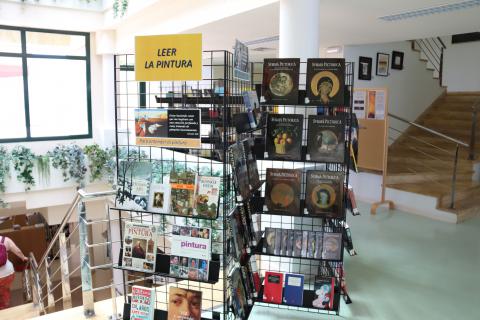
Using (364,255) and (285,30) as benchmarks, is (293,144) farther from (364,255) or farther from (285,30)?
(364,255)

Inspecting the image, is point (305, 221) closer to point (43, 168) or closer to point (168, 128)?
point (168, 128)

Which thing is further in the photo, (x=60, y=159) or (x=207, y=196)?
(x=60, y=159)

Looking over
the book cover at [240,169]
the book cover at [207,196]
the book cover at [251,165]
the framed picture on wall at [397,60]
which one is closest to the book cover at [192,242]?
the book cover at [207,196]

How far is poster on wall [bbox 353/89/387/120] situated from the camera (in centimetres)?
615

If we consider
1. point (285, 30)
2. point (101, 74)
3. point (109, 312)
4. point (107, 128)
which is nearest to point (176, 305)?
point (109, 312)

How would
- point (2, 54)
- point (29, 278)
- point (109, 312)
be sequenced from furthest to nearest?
point (2, 54), point (29, 278), point (109, 312)

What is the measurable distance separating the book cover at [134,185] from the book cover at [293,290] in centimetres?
132

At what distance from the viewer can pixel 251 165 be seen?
283 centimetres

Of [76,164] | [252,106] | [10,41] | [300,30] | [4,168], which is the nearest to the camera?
[252,106]

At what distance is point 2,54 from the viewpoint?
7.93m

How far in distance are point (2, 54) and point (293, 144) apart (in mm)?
7298

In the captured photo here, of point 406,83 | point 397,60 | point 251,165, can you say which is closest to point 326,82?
point 251,165

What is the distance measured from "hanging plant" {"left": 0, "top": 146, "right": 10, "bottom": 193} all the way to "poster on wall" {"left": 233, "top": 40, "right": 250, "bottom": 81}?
649cm

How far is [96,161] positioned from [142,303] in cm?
642
